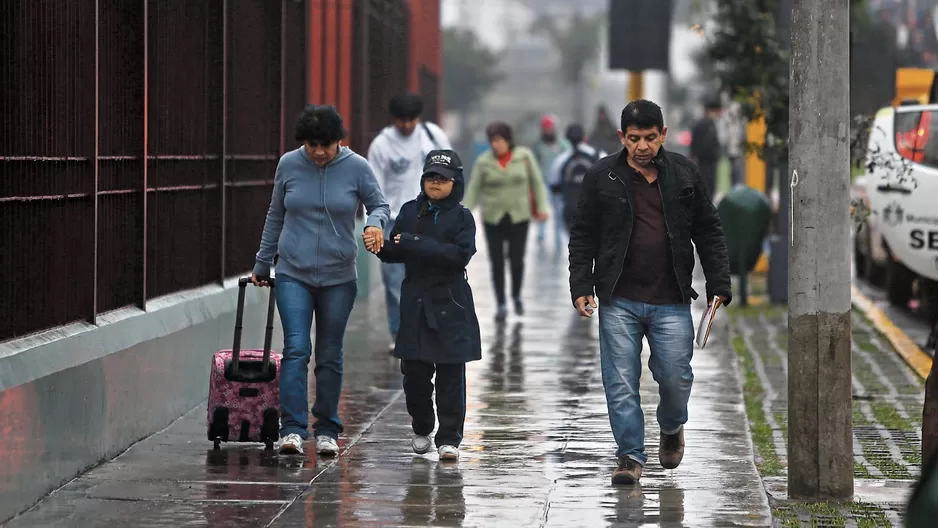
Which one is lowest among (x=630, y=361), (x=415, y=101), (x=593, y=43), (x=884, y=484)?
(x=884, y=484)

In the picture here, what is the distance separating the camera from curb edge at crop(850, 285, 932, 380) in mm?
12883

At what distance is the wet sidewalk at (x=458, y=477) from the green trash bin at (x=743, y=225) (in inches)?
216

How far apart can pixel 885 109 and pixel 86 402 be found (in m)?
9.28

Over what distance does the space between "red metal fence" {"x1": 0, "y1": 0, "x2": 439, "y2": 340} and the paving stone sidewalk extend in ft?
11.1

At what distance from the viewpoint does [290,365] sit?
8812 mm

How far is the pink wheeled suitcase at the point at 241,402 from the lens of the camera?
8852mm

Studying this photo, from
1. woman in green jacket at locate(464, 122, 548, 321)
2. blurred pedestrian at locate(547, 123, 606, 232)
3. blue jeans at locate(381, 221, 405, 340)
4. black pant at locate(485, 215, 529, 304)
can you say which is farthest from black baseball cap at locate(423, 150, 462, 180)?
blurred pedestrian at locate(547, 123, 606, 232)

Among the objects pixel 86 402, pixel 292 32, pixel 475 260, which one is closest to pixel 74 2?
pixel 86 402

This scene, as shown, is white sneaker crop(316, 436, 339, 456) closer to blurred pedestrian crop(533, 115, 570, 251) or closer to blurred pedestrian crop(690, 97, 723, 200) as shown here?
blurred pedestrian crop(690, 97, 723, 200)

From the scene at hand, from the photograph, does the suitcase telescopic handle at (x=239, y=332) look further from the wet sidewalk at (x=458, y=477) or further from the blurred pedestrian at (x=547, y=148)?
the blurred pedestrian at (x=547, y=148)

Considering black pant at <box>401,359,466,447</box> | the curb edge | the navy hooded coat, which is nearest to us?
the navy hooded coat

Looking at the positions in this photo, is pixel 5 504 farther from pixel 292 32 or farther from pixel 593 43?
pixel 593 43

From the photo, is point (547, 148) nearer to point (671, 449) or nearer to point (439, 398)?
point (439, 398)

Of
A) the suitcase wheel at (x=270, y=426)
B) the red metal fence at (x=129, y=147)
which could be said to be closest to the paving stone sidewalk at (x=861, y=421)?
the suitcase wheel at (x=270, y=426)
